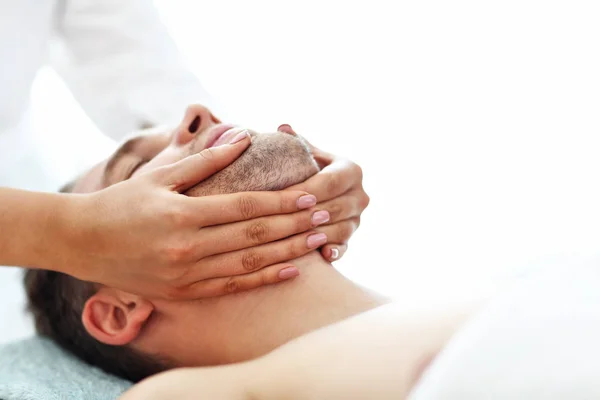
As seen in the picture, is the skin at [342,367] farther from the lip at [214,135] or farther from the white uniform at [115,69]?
the white uniform at [115,69]

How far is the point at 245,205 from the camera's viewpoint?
972 millimetres

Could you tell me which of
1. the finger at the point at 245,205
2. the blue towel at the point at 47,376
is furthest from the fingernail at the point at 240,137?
the blue towel at the point at 47,376

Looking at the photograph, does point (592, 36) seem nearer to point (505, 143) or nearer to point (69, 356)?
point (505, 143)

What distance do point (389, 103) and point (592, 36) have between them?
0.57 meters

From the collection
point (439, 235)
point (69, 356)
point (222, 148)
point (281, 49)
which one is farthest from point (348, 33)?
point (69, 356)

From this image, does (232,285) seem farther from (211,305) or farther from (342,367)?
(342,367)

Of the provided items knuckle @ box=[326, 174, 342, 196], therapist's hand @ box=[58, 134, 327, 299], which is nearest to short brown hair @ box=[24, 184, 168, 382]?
therapist's hand @ box=[58, 134, 327, 299]

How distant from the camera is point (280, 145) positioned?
42.4 inches

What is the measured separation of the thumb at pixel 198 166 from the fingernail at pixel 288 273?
0.20 m

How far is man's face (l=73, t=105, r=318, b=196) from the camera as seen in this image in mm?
1036

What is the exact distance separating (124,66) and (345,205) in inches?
37.6

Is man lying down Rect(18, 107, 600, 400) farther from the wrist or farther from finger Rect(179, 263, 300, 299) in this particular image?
the wrist

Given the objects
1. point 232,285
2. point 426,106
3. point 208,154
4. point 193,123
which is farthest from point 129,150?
point 426,106

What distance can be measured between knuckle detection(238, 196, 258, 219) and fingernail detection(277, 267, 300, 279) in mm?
112
